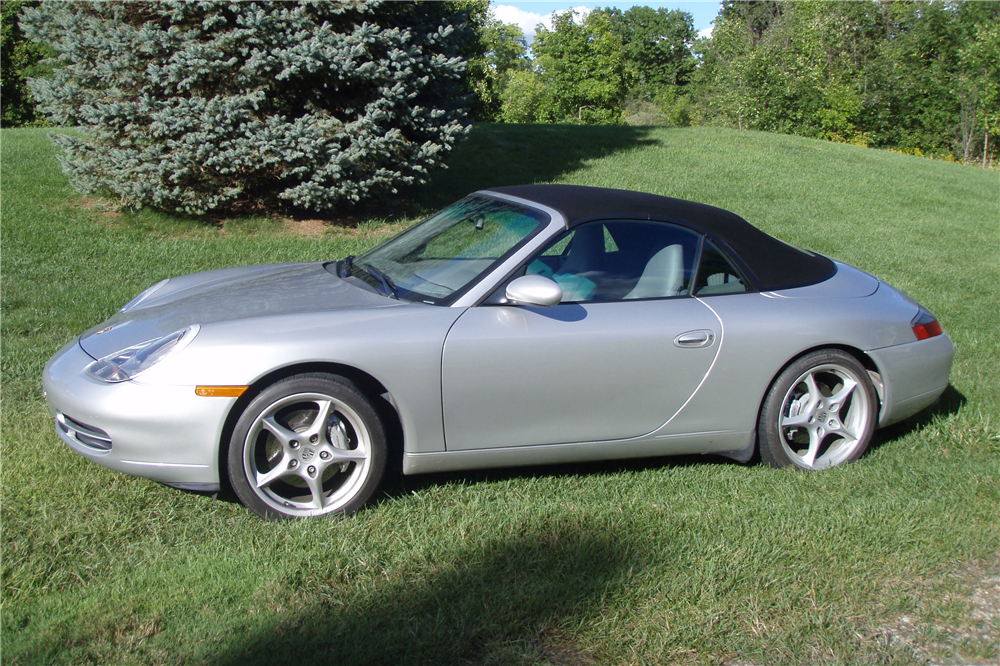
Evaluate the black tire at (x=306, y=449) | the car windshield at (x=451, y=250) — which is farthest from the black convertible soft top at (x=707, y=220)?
the black tire at (x=306, y=449)

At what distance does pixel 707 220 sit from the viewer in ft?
14.1

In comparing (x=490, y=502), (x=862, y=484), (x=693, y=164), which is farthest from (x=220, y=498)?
(x=693, y=164)

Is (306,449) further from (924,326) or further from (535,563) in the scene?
(924,326)

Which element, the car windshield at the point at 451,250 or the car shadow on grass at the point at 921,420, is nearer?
the car windshield at the point at 451,250

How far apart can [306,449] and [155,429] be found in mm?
598

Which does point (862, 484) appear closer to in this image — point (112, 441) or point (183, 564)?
point (183, 564)

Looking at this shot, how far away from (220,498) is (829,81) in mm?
42236

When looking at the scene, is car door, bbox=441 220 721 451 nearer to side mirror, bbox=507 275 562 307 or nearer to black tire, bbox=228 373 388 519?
side mirror, bbox=507 275 562 307

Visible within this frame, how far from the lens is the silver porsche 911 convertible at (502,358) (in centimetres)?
337

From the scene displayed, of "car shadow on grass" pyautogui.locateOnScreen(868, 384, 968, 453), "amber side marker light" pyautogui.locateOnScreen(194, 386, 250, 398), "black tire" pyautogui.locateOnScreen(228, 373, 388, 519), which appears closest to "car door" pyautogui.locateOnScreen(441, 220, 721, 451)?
"black tire" pyautogui.locateOnScreen(228, 373, 388, 519)

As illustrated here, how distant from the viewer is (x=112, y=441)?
3326 mm

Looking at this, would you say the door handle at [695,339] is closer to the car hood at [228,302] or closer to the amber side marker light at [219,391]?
the car hood at [228,302]

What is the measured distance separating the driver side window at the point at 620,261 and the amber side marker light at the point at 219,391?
1.41 meters

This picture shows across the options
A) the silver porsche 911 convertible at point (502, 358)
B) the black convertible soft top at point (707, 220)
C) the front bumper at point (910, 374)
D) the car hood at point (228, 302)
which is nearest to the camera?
the silver porsche 911 convertible at point (502, 358)
